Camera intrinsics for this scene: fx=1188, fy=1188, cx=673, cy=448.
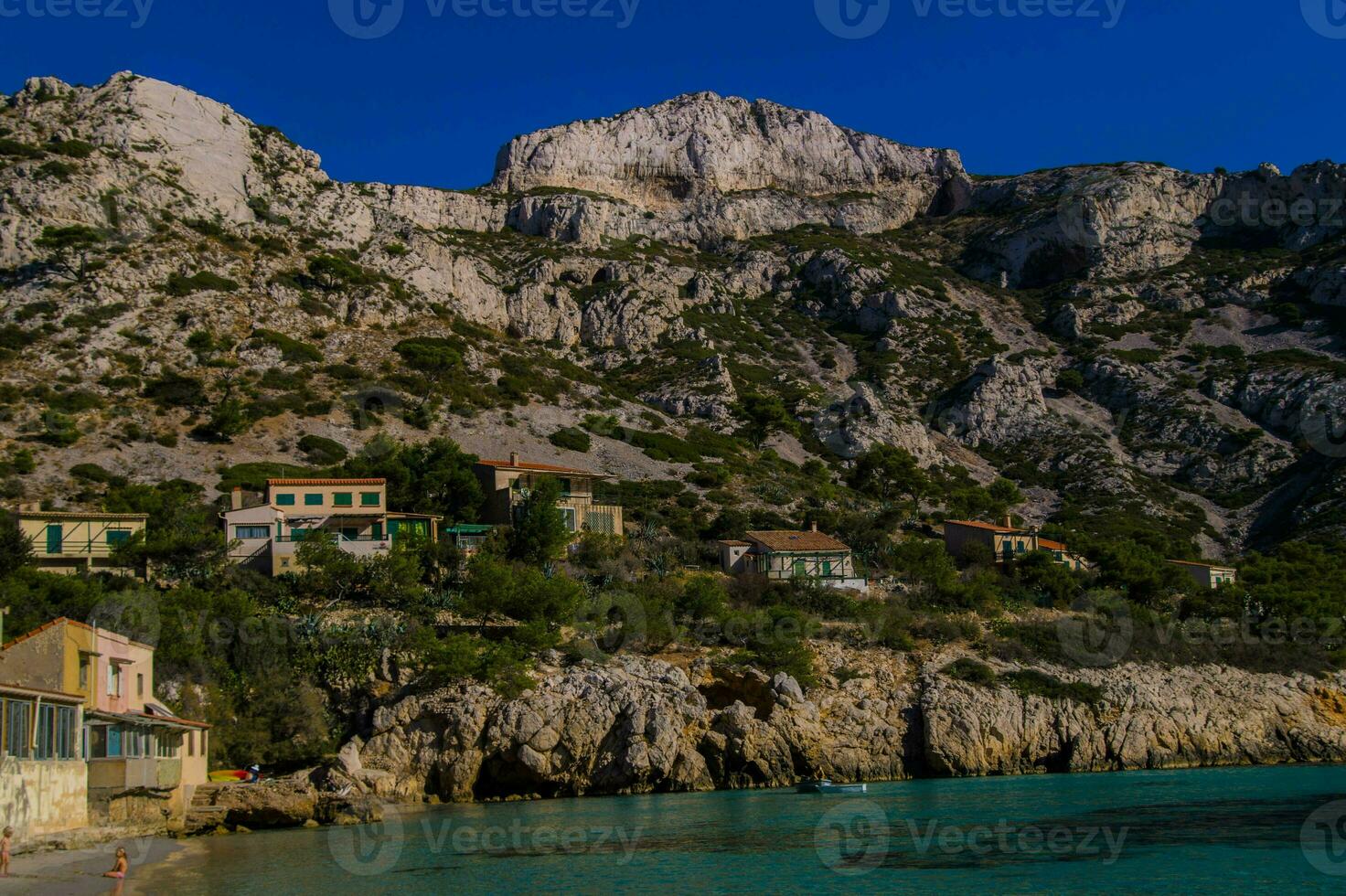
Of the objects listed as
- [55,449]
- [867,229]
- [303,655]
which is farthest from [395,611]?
[867,229]

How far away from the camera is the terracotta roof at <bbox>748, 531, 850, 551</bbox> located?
191 ft

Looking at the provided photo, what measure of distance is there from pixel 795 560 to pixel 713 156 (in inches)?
4073

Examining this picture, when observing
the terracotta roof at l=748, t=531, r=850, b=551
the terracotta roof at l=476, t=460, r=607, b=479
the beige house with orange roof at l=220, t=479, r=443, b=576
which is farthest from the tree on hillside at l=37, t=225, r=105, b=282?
the terracotta roof at l=748, t=531, r=850, b=551

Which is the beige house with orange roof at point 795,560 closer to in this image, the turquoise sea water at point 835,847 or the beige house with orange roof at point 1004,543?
the beige house with orange roof at point 1004,543

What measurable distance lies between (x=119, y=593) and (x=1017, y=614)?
37.7 m

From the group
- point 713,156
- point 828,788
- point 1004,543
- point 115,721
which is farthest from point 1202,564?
point 713,156

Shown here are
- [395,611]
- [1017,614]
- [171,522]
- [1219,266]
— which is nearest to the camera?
[395,611]

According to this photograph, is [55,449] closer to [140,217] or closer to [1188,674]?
[140,217]

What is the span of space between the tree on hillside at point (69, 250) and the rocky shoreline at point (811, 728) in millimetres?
48167

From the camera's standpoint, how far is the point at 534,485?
6000 cm

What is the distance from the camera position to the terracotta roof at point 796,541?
58094 millimetres

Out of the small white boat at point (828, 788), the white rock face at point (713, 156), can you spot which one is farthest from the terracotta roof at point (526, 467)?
the white rock face at point (713, 156)

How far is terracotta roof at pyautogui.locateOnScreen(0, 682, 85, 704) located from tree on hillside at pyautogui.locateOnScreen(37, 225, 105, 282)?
54.4m

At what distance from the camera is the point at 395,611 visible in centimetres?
4691
